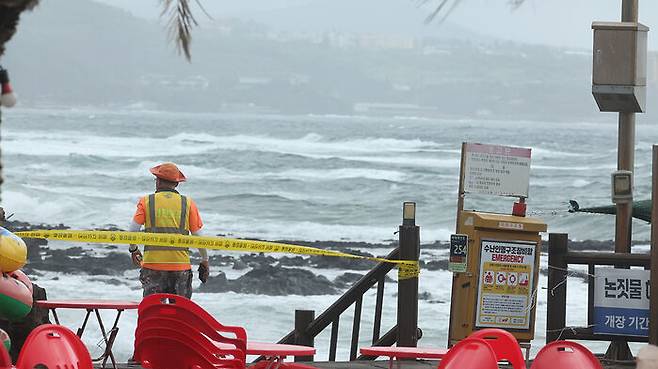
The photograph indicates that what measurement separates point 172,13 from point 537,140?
271ft

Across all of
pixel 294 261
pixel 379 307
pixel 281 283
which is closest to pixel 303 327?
pixel 379 307

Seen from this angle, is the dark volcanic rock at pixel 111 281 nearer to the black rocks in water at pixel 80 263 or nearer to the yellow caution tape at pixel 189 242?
the black rocks in water at pixel 80 263

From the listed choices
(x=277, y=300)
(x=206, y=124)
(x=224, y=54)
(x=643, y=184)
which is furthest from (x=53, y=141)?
(x=277, y=300)

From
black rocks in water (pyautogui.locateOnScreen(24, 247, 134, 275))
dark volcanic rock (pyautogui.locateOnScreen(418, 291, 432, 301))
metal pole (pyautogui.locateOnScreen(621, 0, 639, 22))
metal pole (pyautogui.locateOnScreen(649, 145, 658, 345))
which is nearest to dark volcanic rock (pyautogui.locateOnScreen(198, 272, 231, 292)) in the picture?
black rocks in water (pyautogui.locateOnScreen(24, 247, 134, 275))

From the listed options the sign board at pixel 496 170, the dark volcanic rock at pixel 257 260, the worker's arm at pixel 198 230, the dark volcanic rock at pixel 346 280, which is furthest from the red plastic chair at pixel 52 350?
the dark volcanic rock at pixel 257 260

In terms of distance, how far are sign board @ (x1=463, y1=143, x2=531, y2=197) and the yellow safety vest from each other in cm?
208

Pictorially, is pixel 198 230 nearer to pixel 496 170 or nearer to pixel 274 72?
pixel 496 170

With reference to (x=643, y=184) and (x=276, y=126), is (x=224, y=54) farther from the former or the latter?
(x=643, y=184)

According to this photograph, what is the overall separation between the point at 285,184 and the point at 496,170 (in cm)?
4634

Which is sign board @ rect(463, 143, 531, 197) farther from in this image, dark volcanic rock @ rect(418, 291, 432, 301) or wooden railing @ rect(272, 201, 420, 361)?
dark volcanic rock @ rect(418, 291, 432, 301)

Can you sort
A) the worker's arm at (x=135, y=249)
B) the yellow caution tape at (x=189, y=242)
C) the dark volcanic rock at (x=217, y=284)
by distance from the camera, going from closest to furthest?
1. the yellow caution tape at (x=189, y=242)
2. the worker's arm at (x=135, y=249)
3. the dark volcanic rock at (x=217, y=284)

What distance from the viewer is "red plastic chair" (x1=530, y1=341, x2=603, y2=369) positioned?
6949 mm

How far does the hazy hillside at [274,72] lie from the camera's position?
11012cm

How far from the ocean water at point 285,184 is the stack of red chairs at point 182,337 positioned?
32.5 feet
